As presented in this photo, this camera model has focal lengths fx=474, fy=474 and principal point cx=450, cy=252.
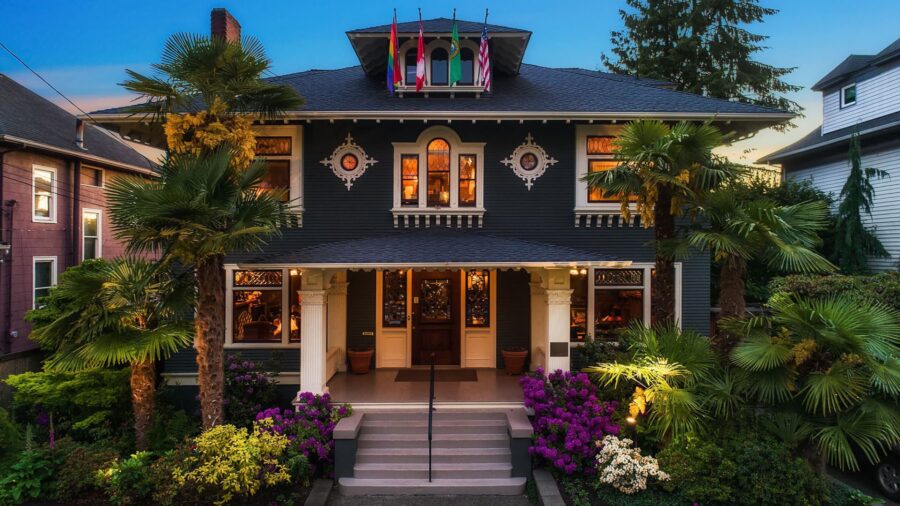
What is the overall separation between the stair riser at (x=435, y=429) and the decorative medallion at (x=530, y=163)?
17.1ft

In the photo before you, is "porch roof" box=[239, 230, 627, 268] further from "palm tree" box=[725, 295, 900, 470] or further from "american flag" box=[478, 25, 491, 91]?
"american flag" box=[478, 25, 491, 91]

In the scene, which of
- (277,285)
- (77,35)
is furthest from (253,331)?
(77,35)

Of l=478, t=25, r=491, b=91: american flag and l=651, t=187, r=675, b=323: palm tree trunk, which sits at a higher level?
l=478, t=25, r=491, b=91: american flag

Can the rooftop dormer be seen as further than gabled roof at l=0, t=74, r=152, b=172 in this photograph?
No

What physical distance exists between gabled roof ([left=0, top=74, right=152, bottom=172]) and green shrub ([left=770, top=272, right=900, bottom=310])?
20.5 meters

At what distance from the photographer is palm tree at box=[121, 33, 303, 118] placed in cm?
790

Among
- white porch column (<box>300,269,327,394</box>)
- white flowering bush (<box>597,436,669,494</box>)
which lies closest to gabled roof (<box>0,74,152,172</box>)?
white porch column (<box>300,269,327,394</box>)

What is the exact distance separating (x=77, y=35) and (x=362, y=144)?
834 inches

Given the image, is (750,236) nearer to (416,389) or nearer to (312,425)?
(416,389)

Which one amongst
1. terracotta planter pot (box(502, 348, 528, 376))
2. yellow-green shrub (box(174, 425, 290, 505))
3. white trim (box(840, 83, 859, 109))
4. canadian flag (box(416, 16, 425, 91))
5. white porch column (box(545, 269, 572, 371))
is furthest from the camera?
white trim (box(840, 83, 859, 109))

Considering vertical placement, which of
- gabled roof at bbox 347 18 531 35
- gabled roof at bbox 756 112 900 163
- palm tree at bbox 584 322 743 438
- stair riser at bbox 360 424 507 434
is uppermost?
gabled roof at bbox 347 18 531 35

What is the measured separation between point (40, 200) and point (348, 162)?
11.2 metres

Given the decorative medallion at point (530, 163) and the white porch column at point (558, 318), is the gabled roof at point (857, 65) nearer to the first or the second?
the decorative medallion at point (530, 163)

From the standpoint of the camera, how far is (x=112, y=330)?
718cm
